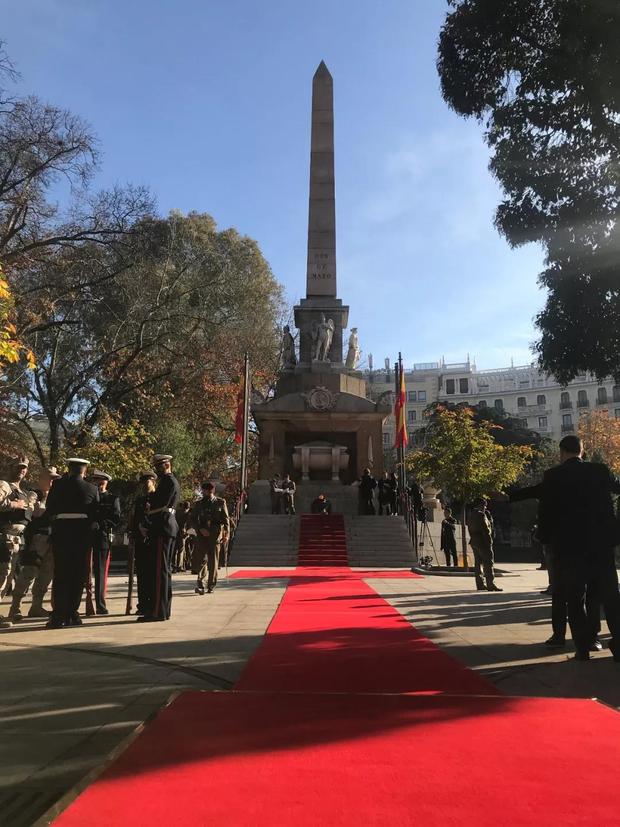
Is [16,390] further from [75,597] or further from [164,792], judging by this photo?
[164,792]

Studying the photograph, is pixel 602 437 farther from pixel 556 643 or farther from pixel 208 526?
pixel 556 643

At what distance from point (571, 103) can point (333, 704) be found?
1176 cm

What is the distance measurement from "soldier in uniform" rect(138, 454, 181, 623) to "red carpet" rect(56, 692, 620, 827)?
12.1ft

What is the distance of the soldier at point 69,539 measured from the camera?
6.79 meters

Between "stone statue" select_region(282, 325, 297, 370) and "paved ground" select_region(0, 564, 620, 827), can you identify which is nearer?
"paved ground" select_region(0, 564, 620, 827)

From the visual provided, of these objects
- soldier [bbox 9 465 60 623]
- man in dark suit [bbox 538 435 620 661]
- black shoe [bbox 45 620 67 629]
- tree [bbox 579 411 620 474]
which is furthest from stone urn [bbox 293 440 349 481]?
tree [bbox 579 411 620 474]

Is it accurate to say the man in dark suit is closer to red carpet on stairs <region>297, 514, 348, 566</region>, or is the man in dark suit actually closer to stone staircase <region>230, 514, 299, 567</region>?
red carpet on stairs <region>297, 514, 348, 566</region>

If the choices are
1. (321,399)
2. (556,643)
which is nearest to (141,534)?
(556,643)

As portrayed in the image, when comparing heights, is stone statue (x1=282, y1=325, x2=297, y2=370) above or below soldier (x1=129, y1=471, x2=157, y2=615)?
above

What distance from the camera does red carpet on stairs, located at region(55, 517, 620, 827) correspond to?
7.34 ft

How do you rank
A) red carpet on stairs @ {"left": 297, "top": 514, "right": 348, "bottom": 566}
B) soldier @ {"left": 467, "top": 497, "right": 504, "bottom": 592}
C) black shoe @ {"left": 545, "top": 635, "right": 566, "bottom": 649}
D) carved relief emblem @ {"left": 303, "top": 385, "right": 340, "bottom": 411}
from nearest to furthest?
black shoe @ {"left": 545, "top": 635, "right": 566, "bottom": 649}
soldier @ {"left": 467, "top": 497, "right": 504, "bottom": 592}
red carpet on stairs @ {"left": 297, "top": 514, "right": 348, "bottom": 566}
carved relief emblem @ {"left": 303, "top": 385, "right": 340, "bottom": 411}

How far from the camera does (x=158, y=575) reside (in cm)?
720

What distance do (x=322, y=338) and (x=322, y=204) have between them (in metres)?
6.04

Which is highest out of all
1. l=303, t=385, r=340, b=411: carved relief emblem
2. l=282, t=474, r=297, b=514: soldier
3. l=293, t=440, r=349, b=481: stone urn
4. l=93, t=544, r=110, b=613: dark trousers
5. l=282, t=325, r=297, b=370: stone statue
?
l=282, t=325, r=297, b=370: stone statue
